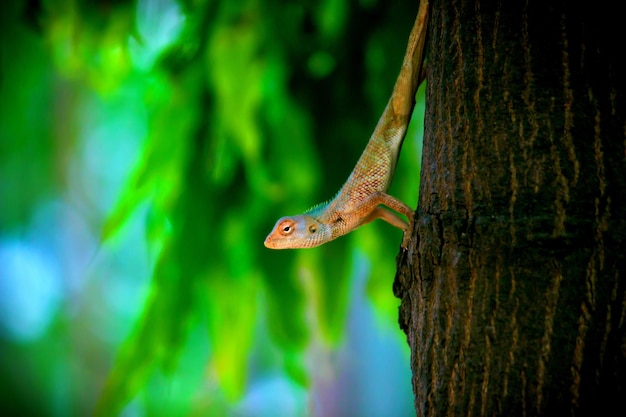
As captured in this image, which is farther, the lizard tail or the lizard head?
the lizard head

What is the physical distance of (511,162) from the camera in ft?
2.58

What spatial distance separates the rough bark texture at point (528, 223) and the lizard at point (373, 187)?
481mm

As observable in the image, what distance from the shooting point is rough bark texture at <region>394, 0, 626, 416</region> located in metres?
0.73

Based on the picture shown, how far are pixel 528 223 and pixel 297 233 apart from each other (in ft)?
3.18

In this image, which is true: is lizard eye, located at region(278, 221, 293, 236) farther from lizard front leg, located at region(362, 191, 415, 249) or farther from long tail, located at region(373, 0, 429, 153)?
long tail, located at region(373, 0, 429, 153)

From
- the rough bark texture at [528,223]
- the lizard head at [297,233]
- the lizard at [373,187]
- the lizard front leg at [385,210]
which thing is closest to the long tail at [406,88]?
the lizard at [373,187]

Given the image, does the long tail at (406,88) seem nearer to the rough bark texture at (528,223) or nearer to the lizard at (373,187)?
the lizard at (373,187)

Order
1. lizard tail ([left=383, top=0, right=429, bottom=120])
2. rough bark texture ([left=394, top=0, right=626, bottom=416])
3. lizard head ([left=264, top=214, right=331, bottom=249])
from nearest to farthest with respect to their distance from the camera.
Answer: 1. rough bark texture ([left=394, top=0, right=626, bottom=416])
2. lizard tail ([left=383, top=0, right=429, bottom=120])
3. lizard head ([left=264, top=214, right=331, bottom=249])

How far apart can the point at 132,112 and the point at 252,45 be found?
2.13m

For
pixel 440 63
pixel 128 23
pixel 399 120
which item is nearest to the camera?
pixel 440 63

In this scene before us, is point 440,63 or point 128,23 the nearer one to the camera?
point 440,63

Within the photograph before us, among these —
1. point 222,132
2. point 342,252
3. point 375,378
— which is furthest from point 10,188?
point 375,378

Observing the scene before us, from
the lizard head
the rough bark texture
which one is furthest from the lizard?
the rough bark texture

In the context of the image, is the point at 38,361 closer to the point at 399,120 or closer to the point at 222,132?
the point at 222,132
